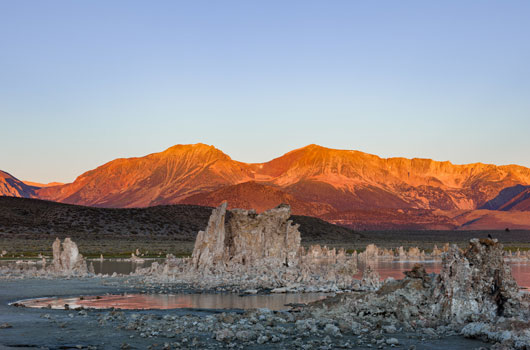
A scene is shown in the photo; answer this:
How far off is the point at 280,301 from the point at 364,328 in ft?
34.3

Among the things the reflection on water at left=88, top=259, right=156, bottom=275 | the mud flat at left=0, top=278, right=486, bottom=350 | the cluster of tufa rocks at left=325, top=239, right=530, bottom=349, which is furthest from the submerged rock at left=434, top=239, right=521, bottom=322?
the reflection on water at left=88, top=259, right=156, bottom=275

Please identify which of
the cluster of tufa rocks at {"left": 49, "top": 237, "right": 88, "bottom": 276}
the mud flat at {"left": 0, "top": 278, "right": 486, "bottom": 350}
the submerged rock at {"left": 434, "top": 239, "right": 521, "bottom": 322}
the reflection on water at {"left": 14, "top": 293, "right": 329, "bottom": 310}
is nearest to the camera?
the mud flat at {"left": 0, "top": 278, "right": 486, "bottom": 350}

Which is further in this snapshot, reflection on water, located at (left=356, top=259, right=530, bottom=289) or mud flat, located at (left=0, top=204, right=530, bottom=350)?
reflection on water, located at (left=356, top=259, right=530, bottom=289)

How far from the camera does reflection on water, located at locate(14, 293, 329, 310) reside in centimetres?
2670

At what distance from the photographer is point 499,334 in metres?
17.1

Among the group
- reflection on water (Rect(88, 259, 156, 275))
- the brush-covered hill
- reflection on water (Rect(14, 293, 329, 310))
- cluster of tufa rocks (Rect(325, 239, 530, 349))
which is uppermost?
the brush-covered hill

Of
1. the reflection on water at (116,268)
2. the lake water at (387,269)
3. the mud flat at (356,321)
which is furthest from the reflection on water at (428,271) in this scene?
the reflection on water at (116,268)

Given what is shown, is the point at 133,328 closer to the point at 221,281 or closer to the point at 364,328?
the point at 364,328

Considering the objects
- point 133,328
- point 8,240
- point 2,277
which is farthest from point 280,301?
point 8,240

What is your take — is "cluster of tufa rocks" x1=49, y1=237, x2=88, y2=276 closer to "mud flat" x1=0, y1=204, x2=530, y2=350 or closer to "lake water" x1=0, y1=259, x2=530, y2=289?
"lake water" x1=0, y1=259, x2=530, y2=289

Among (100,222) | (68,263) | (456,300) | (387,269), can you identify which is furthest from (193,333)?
(100,222)

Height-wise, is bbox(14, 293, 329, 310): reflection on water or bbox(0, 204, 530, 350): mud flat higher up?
bbox(0, 204, 530, 350): mud flat

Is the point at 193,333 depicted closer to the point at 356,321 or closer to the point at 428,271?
the point at 356,321

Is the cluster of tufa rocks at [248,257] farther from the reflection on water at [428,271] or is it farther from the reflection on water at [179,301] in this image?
the reflection on water at [428,271]
